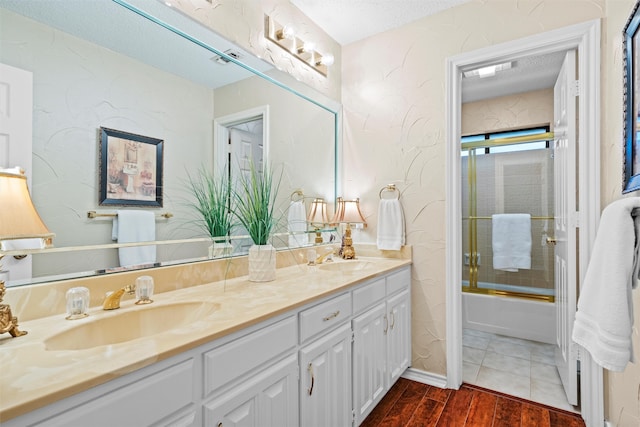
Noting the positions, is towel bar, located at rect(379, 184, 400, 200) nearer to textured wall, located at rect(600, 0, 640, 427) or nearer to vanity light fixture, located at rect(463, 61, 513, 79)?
textured wall, located at rect(600, 0, 640, 427)

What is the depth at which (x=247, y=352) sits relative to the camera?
1.01m

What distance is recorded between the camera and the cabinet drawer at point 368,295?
1.62m

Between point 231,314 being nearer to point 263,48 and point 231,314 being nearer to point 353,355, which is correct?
point 353,355

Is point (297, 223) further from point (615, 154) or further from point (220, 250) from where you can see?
point (615, 154)

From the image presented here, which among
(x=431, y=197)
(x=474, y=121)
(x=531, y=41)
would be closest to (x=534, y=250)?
(x=474, y=121)

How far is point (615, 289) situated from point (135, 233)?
1.60m

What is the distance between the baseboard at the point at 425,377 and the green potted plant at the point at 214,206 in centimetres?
153

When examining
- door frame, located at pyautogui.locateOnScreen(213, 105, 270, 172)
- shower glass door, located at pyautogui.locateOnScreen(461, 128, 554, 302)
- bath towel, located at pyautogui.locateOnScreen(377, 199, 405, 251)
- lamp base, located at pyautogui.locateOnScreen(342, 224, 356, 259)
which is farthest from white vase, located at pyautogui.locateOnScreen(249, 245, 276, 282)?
shower glass door, located at pyautogui.locateOnScreen(461, 128, 554, 302)

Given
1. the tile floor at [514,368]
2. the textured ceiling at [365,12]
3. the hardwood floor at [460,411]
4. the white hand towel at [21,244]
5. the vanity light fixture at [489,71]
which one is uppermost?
the textured ceiling at [365,12]

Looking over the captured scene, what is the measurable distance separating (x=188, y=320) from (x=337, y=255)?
1.44m

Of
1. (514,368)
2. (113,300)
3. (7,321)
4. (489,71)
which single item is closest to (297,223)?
(113,300)

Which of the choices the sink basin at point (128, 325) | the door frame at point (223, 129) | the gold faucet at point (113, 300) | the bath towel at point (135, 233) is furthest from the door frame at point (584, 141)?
the gold faucet at point (113, 300)

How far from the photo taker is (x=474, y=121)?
12.2 feet

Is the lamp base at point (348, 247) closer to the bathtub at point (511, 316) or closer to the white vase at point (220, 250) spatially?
the white vase at point (220, 250)
